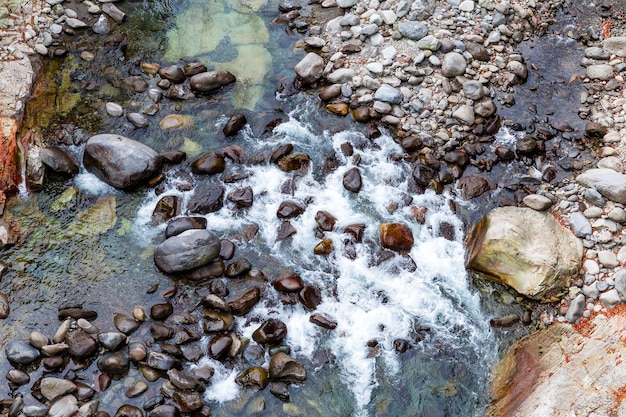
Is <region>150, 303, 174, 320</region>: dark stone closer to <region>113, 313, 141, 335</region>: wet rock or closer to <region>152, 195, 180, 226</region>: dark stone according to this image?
<region>113, 313, 141, 335</region>: wet rock

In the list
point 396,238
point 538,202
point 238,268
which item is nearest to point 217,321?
point 238,268

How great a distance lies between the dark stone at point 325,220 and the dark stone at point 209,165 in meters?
1.91

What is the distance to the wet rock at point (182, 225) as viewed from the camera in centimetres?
855

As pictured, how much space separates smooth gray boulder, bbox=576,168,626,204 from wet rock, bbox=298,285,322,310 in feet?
15.4

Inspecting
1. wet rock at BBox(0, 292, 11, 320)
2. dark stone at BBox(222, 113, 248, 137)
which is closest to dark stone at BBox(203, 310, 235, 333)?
wet rock at BBox(0, 292, 11, 320)

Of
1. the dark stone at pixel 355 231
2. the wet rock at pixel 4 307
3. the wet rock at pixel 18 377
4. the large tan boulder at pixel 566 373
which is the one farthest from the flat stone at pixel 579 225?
the wet rock at pixel 4 307

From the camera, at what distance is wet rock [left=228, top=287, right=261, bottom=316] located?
786cm

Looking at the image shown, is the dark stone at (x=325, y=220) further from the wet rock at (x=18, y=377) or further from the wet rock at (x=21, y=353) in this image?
the wet rock at (x=18, y=377)

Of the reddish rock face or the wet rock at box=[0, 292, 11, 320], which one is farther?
the reddish rock face

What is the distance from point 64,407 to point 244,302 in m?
2.62

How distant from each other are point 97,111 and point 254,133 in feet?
9.55

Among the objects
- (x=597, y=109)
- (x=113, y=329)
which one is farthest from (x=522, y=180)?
(x=113, y=329)

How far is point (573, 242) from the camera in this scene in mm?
8234

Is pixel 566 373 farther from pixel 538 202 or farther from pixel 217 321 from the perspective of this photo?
pixel 217 321
